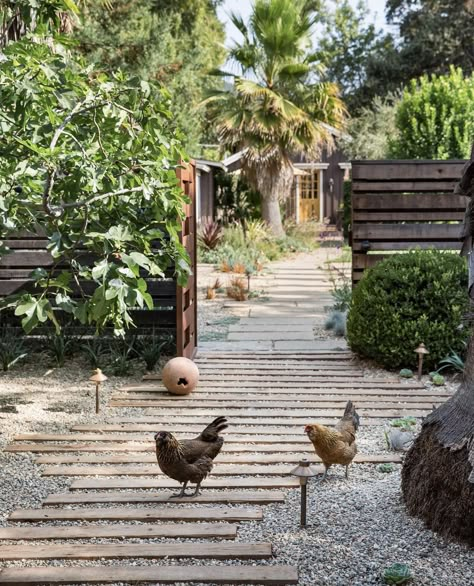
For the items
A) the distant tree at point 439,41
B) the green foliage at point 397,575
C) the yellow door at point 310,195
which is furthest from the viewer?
the yellow door at point 310,195

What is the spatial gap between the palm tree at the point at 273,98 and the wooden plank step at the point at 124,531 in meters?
19.3

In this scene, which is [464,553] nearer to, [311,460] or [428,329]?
[311,460]

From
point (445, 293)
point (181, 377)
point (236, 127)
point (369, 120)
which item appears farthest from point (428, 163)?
point (369, 120)

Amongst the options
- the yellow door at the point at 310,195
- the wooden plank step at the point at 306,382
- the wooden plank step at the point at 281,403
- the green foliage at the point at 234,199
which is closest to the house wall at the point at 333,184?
the yellow door at the point at 310,195

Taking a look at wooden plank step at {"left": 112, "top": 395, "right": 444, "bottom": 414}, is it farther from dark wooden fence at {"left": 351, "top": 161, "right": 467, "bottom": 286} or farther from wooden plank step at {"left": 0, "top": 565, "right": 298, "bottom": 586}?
wooden plank step at {"left": 0, "top": 565, "right": 298, "bottom": 586}

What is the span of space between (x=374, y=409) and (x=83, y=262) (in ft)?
11.4

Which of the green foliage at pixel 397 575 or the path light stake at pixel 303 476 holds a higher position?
the path light stake at pixel 303 476

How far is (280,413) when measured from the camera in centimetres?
635

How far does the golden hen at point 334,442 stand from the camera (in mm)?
4438

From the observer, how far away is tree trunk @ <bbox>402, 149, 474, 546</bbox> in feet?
11.6

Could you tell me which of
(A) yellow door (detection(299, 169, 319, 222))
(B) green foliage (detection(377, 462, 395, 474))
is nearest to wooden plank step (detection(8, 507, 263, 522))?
(B) green foliage (detection(377, 462, 395, 474))

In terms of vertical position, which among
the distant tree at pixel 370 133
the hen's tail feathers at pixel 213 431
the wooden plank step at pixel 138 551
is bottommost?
the wooden plank step at pixel 138 551

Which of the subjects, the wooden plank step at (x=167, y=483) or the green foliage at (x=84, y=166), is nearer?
the green foliage at (x=84, y=166)

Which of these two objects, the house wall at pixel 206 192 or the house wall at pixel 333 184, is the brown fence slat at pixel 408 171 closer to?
the house wall at pixel 206 192
